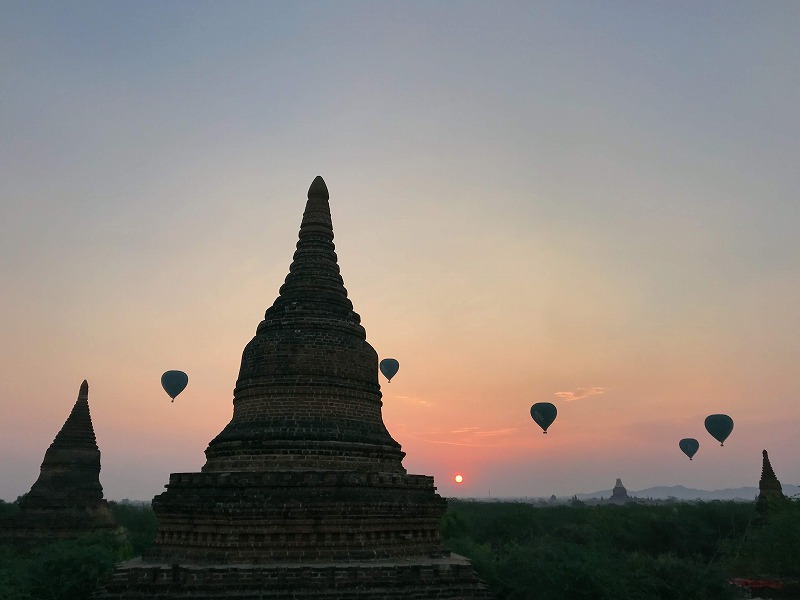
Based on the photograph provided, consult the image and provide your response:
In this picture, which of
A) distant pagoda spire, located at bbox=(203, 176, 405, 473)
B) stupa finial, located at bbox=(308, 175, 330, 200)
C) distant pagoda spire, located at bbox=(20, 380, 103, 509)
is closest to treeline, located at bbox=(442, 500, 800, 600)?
distant pagoda spire, located at bbox=(203, 176, 405, 473)

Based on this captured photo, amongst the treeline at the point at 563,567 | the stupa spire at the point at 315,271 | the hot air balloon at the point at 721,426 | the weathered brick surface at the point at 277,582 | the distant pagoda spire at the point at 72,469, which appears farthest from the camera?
the hot air balloon at the point at 721,426

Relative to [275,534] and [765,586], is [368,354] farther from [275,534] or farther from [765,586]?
[765,586]

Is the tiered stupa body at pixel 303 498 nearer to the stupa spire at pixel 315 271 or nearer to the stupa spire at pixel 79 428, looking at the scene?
the stupa spire at pixel 315 271

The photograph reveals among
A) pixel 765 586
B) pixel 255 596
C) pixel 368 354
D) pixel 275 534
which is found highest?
pixel 368 354

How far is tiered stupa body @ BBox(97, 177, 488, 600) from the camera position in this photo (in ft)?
45.2

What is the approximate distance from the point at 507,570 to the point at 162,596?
1452 centimetres

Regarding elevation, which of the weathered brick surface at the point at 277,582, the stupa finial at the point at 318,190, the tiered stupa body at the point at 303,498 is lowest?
the weathered brick surface at the point at 277,582

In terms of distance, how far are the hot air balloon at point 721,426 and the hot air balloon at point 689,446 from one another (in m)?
13.5

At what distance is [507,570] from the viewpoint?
23.9 meters

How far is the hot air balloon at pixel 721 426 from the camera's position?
1855 inches

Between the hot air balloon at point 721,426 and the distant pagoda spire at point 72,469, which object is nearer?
the distant pagoda spire at point 72,469

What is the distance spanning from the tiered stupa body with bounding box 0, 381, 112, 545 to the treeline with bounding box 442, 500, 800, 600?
1993 cm

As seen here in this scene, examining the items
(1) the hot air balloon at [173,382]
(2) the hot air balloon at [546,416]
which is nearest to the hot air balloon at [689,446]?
(2) the hot air balloon at [546,416]

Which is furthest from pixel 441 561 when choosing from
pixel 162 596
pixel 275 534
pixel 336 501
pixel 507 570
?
pixel 507 570
